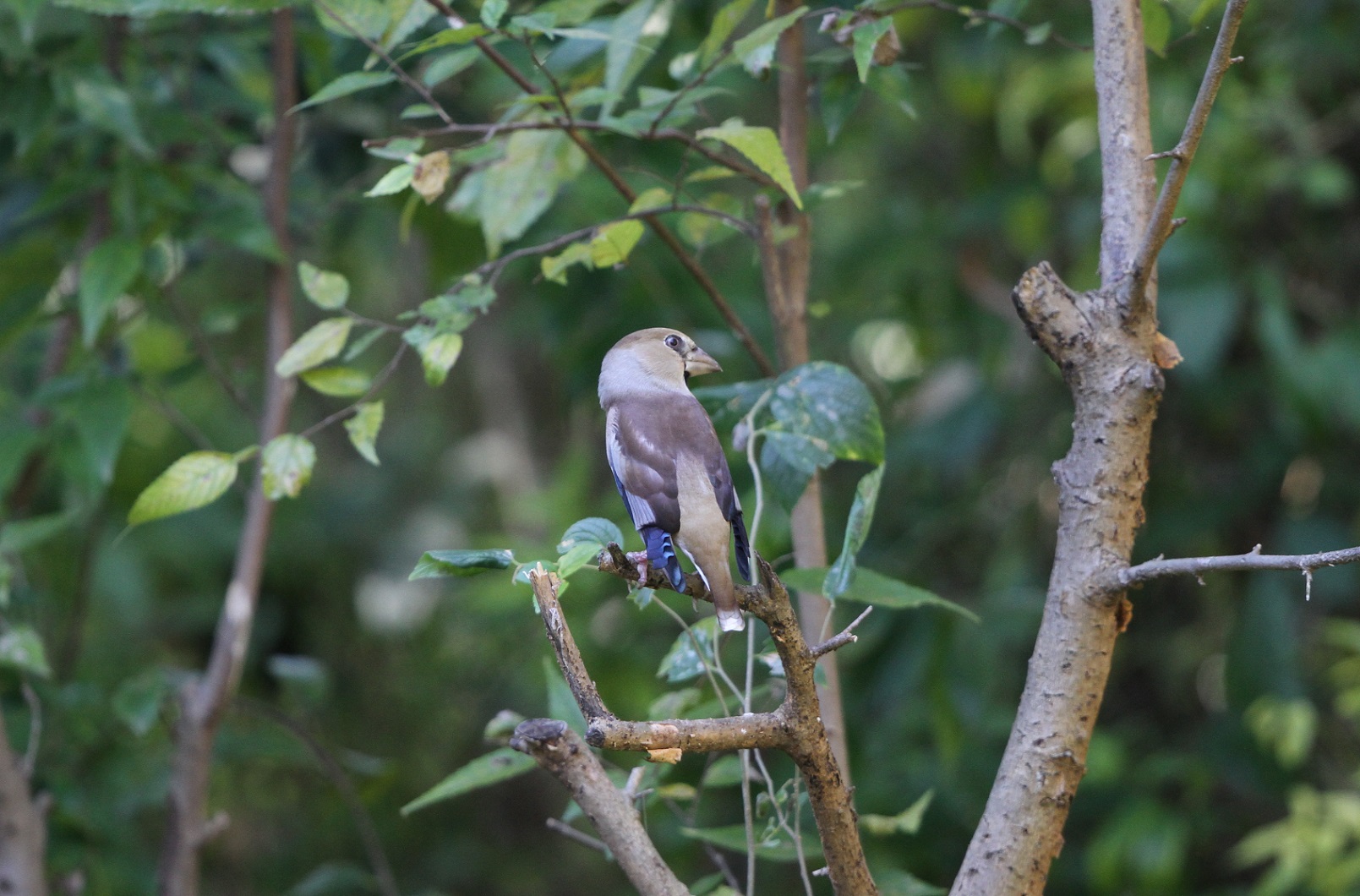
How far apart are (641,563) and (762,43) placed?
67cm

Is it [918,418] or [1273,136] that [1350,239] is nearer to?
[1273,136]

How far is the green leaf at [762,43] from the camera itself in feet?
4.84

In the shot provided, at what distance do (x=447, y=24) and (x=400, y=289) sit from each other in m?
4.02

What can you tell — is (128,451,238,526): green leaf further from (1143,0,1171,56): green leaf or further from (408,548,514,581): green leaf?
(1143,0,1171,56): green leaf

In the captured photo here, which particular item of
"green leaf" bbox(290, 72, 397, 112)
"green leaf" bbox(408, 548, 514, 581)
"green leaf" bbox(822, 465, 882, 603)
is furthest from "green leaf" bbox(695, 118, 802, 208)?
"green leaf" bbox(408, 548, 514, 581)

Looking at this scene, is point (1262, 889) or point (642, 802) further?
point (1262, 889)

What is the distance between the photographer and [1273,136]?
363 cm

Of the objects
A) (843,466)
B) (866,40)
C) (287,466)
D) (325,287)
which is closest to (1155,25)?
(866,40)

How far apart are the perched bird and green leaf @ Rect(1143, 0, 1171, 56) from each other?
76 centimetres

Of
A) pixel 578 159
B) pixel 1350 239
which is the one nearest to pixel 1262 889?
pixel 1350 239

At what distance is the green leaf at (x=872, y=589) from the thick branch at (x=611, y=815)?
1.40 ft

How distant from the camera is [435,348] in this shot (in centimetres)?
155

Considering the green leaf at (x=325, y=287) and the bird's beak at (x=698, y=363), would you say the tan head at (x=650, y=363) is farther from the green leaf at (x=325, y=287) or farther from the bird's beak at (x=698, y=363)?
the green leaf at (x=325, y=287)

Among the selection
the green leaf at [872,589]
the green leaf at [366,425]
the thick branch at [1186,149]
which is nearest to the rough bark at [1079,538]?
the thick branch at [1186,149]
